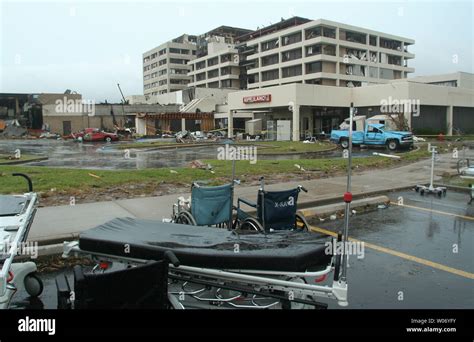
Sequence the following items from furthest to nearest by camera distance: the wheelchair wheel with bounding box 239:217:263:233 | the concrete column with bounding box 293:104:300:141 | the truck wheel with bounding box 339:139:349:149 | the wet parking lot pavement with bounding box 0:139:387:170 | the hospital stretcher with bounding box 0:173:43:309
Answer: the concrete column with bounding box 293:104:300:141 < the truck wheel with bounding box 339:139:349:149 < the wet parking lot pavement with bounding box 0:139:387:170 < the wheelchair wheel with bounding box 239:217:263:233 < the hospital stretcher with bounding box 0:173:43:309

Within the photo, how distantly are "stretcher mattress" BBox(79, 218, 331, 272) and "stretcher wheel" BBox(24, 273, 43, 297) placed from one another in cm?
111

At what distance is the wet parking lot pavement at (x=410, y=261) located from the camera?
4684 millimetres

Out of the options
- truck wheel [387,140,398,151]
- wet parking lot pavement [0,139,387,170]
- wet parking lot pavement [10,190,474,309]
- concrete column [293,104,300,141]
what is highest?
concrete column [293,104,300,141]

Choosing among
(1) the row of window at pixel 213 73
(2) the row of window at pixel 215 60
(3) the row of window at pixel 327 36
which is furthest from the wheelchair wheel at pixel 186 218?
(2) the row of window at pixel 215 60

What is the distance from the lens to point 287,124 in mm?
44406

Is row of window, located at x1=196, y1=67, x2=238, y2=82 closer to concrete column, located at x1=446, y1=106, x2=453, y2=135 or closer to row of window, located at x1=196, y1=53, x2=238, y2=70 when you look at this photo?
row of window, located at x1=196, y1=53, x2=238, y2=70

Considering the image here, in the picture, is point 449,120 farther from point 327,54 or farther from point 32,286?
point 32,286

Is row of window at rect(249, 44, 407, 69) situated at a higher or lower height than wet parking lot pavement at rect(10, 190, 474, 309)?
higher

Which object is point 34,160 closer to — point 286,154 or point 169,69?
point 286,154

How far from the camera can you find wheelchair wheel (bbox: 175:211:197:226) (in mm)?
6094

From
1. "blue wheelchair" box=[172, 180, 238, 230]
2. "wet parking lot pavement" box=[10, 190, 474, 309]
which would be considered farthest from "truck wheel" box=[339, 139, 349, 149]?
"blue wheelchair" box=[172, 180, 238, 230]

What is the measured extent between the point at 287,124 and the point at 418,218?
3619 centimetres

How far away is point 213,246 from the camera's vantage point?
13.0ft

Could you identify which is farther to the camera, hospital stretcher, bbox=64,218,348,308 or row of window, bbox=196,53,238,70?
row of window, bbox=196,53,238,70
